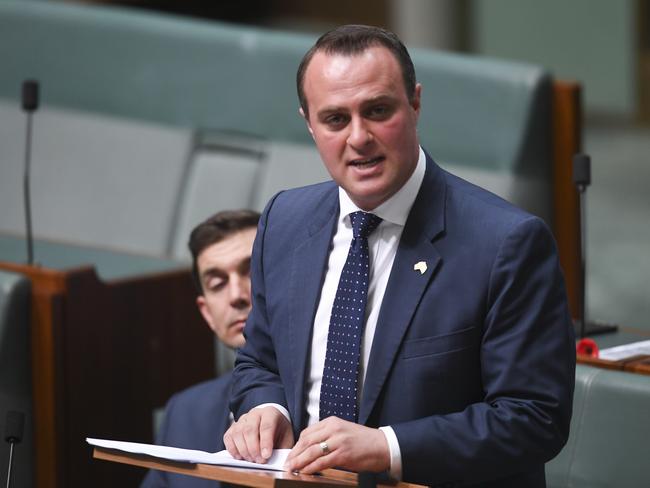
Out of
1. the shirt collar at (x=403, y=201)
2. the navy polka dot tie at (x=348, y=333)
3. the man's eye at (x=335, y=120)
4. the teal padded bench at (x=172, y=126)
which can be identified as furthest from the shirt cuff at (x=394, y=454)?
the teal padded bench at (x=172, y=126)

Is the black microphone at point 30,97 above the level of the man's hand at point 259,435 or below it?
above

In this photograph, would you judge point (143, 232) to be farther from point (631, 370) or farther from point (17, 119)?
point (631, 370)

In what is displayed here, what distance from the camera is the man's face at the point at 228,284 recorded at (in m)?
2.74

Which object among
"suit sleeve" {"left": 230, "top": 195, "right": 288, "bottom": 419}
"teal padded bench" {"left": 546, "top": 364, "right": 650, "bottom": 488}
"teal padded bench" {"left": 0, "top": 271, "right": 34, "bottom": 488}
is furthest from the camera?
"teal padded bench" {"left": 0, "top": 271, "right": 34, "bottom": 488}

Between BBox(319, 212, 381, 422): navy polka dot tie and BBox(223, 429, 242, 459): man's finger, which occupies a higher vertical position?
BBox(319, 212, 381, 422): navy polka dot tie

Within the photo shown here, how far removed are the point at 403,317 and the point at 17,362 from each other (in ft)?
4.89

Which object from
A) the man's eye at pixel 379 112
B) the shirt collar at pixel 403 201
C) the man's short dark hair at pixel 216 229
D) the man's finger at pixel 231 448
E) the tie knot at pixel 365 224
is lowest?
the man's finger at pixel 231 448

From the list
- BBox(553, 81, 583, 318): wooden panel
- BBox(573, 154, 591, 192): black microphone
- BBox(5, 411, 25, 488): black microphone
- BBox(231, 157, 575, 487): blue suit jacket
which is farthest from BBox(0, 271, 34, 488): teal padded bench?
BBox(553, 81, 583, 318): wooden panel

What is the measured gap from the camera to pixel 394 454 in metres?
1.83

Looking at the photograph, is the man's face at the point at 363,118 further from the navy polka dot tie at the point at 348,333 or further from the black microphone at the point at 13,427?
the black microphone at the point at 13,427

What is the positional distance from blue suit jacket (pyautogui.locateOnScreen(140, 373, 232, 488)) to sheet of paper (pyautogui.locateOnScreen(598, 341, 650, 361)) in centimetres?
75

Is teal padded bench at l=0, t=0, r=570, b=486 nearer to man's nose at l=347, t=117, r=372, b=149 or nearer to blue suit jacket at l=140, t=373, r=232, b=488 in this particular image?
blue suit jacket at l=140, t=373, r=232, b=488

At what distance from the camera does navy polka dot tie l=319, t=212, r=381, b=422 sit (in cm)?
195

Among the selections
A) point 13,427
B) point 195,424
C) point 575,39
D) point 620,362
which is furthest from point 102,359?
point 575,39
